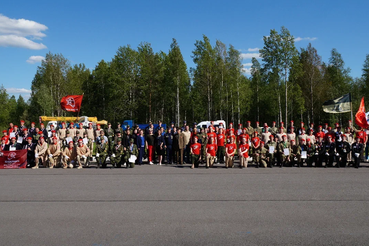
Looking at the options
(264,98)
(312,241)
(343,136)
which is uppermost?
(264,98)

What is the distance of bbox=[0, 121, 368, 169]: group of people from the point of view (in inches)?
631

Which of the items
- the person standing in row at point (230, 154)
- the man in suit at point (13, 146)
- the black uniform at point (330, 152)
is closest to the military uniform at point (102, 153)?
the man in suit at point (13, 146)

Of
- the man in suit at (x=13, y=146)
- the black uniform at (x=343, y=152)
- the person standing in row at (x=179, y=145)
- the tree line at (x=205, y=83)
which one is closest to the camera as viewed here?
the black uniform at (x=343, y=152)

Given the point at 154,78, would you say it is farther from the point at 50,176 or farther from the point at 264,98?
the point at 50,176

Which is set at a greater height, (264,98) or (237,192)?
(264,98)

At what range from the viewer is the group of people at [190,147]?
16016 mm

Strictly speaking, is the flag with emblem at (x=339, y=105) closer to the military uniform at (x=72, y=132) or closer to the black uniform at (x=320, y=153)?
the black uniform at (x=320, y=153)

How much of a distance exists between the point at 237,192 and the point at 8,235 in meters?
5.83

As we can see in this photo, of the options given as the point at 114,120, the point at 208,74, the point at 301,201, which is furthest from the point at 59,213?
the point at 114,120

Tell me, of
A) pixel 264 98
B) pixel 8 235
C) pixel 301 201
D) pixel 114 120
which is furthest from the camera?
pixel 264 98

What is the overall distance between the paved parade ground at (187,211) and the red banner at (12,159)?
19.7ft

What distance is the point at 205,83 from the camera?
5153 centimetres

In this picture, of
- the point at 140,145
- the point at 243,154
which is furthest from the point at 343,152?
the point at 140,145

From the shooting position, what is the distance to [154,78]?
52.6 meters
